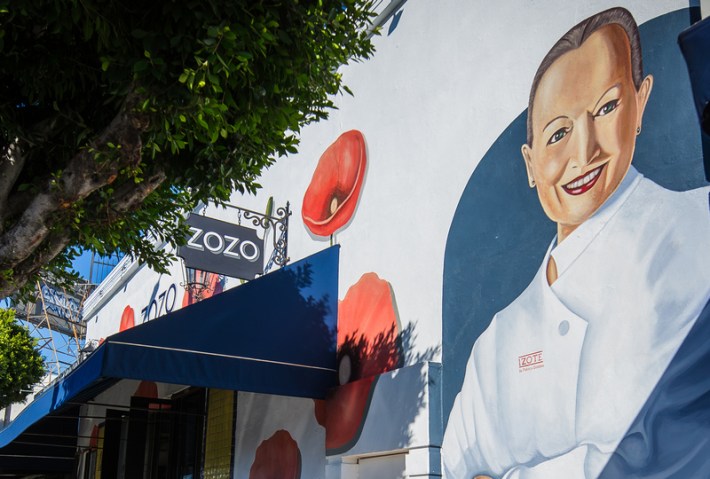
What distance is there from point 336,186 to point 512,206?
3.31m

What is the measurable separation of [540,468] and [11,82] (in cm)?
486

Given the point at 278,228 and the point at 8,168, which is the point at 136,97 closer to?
the point at 8,168

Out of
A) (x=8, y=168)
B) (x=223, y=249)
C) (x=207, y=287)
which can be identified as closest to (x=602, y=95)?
(x=8, y=168)

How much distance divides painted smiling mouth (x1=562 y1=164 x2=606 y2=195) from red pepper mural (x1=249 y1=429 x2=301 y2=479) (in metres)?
4.71

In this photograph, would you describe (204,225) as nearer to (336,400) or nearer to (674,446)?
(336,400)

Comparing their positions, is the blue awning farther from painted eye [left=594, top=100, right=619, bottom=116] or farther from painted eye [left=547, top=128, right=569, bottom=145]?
painted eye [left=594, top=100, right=619, bottom=116]

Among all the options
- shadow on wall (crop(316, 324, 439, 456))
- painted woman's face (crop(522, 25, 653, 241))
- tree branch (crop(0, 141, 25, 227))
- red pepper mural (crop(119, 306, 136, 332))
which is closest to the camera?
painted woman's face (crop(522, 25, 653, 241))

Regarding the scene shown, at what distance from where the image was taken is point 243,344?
314 inches

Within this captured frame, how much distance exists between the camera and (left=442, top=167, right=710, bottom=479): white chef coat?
16.4ft

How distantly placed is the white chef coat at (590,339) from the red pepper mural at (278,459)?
9.77 feet

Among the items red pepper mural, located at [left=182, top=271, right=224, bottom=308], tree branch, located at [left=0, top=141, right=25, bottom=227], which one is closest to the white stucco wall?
tree branch, located at [left=0, top=141, right=25, bottom=227]

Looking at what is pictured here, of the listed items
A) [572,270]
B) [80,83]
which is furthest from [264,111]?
[572,270]

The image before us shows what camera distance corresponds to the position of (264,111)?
557cm

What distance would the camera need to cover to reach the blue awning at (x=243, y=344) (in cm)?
734
